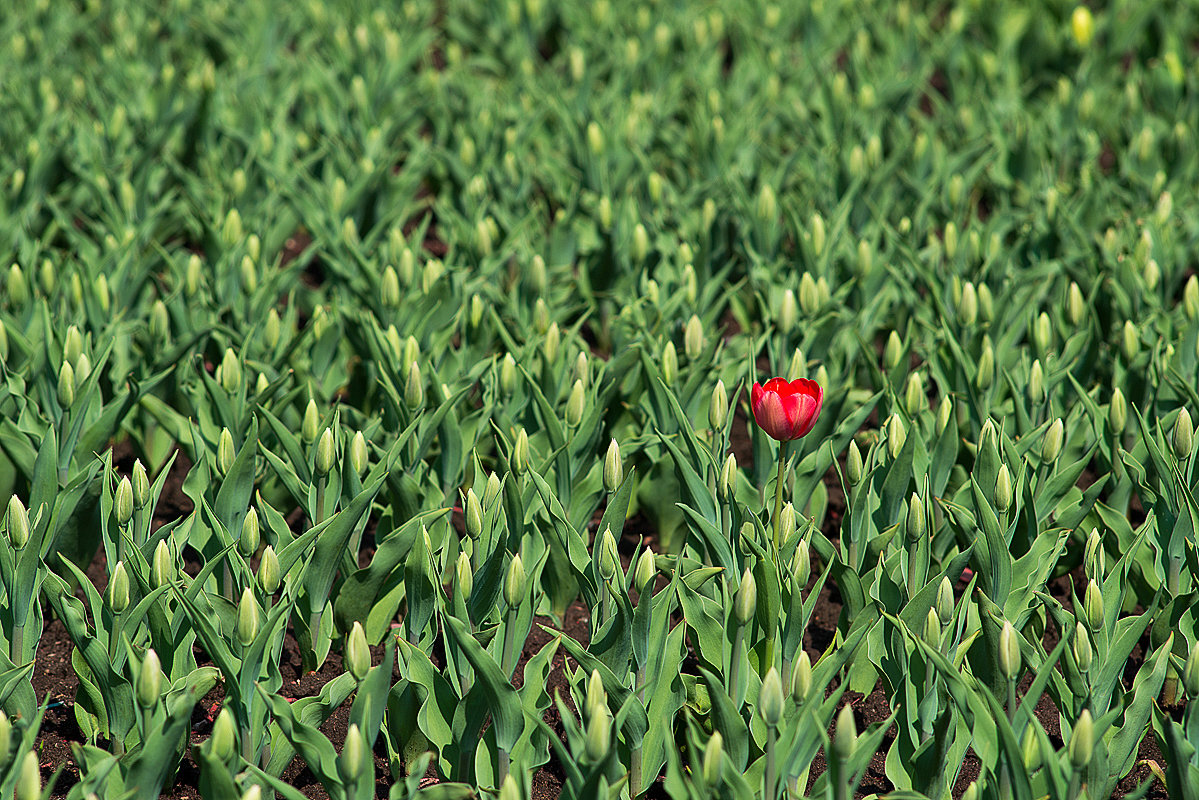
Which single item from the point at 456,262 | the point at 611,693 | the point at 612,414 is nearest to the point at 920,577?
the point at 611,693

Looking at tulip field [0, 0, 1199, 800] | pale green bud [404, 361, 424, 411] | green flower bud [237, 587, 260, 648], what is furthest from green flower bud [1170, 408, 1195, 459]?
green flower bud [237, 587, 260, 648]

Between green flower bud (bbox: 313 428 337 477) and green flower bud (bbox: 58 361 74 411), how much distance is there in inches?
24.5

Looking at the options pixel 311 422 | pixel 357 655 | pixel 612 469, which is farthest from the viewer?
pixel 311 422

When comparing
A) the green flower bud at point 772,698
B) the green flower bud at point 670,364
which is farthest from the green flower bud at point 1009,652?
the green flower bud at point 670,364

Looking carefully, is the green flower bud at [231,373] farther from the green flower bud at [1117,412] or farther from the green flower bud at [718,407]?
the green flower bud at [1117,412]

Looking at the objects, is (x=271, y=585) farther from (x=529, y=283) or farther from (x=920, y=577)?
(x=529, y=283)

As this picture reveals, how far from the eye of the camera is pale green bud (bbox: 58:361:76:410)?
2.69 m

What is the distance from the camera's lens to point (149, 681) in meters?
1.95

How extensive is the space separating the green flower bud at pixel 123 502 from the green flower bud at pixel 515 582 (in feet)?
2.45

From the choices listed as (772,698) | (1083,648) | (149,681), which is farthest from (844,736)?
(149,681)

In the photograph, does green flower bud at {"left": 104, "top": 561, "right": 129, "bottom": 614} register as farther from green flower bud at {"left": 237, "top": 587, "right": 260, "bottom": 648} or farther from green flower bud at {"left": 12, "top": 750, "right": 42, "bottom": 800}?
green flower bud at {"left": 12, "top": 750, "right": 42, "bottom": 800}

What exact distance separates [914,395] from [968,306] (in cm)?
50

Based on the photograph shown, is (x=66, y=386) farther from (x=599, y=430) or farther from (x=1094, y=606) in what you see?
(x=1094, y=606)

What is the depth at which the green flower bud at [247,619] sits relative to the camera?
2.04 m
